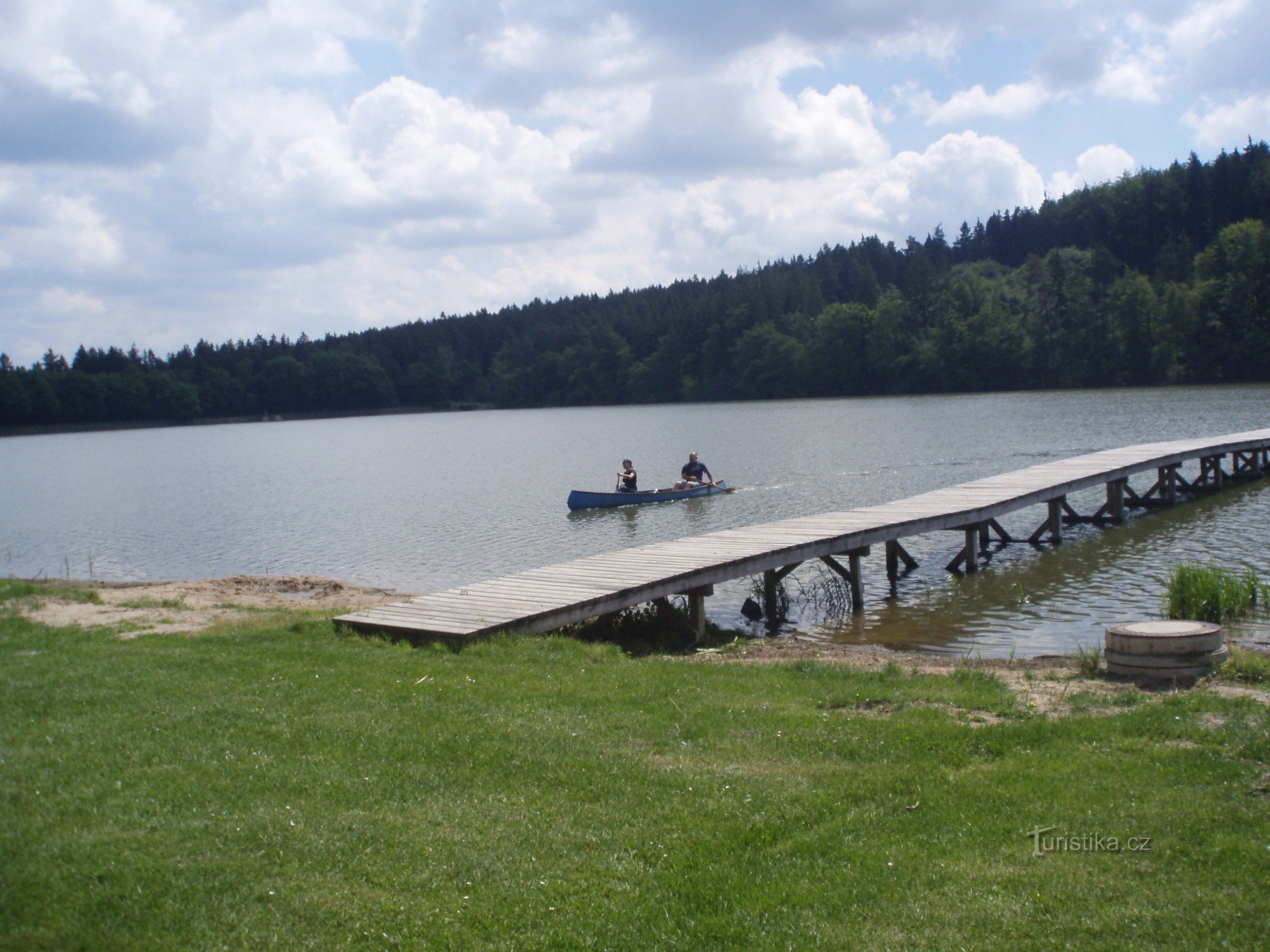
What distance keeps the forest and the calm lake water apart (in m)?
14.8

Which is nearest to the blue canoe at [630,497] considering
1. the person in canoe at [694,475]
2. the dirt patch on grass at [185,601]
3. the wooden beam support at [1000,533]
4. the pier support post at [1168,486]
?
the person in canoe at [694,475]

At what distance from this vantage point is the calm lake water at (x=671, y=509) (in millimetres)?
Answer: 15094

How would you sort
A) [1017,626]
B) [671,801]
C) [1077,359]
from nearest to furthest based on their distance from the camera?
[671,801] < [1017,626] < [1077,359]

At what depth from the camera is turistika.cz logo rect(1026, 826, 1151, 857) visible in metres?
4.58

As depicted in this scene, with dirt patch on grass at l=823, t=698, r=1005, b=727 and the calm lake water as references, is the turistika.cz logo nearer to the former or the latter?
dirt patch on grass at l=823, t=698, r=1005, b=727

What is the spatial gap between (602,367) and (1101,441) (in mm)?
95337

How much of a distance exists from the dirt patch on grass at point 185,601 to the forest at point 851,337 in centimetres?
7693

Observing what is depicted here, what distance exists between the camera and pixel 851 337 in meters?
105

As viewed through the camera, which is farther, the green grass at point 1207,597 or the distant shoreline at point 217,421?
the distant shoreline at point 217,421

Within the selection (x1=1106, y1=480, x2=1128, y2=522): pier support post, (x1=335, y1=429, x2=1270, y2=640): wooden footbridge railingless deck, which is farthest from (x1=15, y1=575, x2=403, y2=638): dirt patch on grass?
(x1=1106, y1=480, x2=1128, y2=522): pier support post

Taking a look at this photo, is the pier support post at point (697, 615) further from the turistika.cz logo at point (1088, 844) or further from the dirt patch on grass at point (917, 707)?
the turistika.cz logo at point (1088, 844)

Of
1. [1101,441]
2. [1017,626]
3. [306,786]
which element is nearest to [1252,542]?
[1017,626]

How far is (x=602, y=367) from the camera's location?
433 feet

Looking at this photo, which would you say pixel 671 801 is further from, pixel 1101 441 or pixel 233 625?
pixel 1101 441
